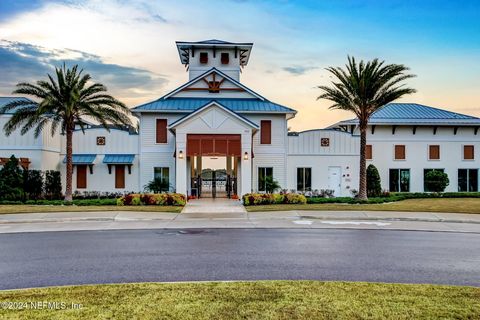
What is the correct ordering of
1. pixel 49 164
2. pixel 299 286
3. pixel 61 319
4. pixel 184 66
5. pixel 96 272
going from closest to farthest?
1. pixel 61 319
2. pixel 299 286
3. pixel 96 272
4. pixel 49 164
5. pixel 184 66

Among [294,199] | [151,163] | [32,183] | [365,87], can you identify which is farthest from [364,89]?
[32,183]

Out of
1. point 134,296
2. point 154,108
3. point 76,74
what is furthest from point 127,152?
point 134,296

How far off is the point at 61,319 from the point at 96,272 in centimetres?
350

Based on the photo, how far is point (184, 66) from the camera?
47.5 m

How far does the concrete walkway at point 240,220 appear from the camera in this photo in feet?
63.6

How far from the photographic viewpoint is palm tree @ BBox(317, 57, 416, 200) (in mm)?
30391

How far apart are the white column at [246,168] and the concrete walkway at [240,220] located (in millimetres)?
6289

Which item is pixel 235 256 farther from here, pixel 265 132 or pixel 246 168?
pixel 265 132

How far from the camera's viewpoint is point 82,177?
1385 inches

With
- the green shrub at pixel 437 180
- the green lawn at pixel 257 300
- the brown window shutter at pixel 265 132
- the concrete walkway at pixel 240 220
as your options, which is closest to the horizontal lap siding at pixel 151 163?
the brown window shutter at pixel 265 132

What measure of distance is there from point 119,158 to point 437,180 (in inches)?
956

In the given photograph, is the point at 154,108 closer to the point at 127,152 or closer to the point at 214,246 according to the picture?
the point at 127,152

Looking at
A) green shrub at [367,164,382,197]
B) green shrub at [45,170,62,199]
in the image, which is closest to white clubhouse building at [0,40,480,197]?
green shrub at [45,170,62,199]

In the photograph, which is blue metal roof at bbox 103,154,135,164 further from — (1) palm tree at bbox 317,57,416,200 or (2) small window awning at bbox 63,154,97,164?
(1) palm tree at bbox 317,57,416,200
